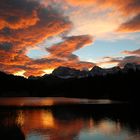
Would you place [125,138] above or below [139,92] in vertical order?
below

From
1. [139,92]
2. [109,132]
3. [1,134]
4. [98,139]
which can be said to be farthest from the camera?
[139,92]

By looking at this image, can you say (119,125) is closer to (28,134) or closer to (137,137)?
(137,137)

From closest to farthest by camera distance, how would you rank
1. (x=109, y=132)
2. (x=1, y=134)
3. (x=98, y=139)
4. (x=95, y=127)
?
(x=1, y=134) < (x=98, y=139) < (x=109, y=132) < (x=95, y=127)

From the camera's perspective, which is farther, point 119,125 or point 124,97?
point 124,97

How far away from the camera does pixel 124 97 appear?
198750 mm

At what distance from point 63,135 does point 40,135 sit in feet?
14.9

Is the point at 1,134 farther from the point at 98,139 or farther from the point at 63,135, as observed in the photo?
the point at 98,139

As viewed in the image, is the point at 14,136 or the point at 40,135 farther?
the point at 40,135

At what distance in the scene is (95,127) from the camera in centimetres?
7094

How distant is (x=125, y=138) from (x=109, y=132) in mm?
8267

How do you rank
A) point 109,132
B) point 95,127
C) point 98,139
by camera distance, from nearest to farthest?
point 98,139 → point 109,132 → point 95,127

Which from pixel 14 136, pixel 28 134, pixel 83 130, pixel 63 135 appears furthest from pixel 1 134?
pixel 83 130

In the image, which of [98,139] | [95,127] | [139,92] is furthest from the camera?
[139,92]

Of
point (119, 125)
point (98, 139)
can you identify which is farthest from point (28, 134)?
point (119, 125)
